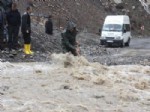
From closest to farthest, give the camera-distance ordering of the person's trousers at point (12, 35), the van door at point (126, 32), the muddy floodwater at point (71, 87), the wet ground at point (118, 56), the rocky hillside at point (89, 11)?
the muddy floodwater at point (71, 87)
the person's trousers at point (12, 35)
the wet ground at point (118, 56)
the van door at point (126, 32)
the rocky hillside at point (89, 11)

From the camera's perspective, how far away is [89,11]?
53.2m

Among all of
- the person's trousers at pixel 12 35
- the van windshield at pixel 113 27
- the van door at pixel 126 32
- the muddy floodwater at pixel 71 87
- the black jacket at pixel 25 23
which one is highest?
the black jacket at pixel 25 23

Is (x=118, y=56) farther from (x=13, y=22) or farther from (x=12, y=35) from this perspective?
(x=13, y=22)

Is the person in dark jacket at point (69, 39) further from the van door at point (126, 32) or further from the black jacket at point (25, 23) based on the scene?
the van door at point (126, 32)

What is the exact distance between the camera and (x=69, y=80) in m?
14.2

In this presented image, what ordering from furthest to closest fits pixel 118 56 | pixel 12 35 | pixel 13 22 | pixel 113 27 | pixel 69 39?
pixel 113 27 < pixel 118 56 < pixel 12 35 < pixel 13 22 < pixel 69 39

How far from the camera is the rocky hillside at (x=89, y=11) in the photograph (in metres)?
46.7

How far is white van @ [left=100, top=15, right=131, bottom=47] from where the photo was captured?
37250 mm

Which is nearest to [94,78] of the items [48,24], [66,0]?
[48,24]

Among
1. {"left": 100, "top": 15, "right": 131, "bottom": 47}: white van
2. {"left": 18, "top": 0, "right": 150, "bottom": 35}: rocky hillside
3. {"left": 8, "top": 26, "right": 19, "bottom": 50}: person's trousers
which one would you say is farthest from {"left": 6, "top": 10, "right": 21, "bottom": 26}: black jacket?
{"left": 18, "top": 0, "right": 150, "bottom": 35}: rocky hillside

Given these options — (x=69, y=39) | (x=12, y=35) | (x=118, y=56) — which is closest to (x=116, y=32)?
(x=118, y=56)

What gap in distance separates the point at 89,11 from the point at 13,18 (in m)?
34.1

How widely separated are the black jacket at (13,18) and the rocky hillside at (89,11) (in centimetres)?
1893

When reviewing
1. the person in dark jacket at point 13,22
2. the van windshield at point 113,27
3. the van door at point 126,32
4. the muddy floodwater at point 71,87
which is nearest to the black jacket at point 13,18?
the person in dark jacket at point 13,22
